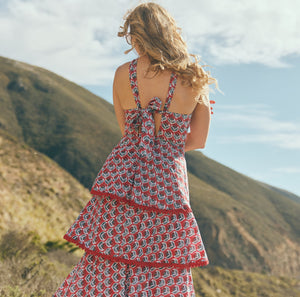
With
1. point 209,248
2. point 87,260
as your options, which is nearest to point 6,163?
point 209,248

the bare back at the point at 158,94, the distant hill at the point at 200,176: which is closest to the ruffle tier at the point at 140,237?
the bare back at the point at 158,94

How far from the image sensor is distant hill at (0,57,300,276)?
4159 centimetres

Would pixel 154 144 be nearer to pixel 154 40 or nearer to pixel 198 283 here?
pixel 154 40

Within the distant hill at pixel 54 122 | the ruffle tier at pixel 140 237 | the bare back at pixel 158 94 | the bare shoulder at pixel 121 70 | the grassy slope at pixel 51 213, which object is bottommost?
the grassy slope at pixel 51 213

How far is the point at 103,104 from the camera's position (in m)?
71.3

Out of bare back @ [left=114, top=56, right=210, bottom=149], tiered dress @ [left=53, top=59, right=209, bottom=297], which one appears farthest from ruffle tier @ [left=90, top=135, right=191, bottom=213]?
bare back @ [left=114, top=56, right=210, bottom=149]

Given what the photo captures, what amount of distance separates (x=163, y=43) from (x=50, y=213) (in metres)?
28.2

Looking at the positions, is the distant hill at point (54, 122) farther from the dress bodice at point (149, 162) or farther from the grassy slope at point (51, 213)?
the dress bodice at point (149, 162)

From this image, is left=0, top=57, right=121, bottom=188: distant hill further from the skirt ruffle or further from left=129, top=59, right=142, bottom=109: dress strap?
the skirt ruffle

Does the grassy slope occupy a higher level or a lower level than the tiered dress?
lower

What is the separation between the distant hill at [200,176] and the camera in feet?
136

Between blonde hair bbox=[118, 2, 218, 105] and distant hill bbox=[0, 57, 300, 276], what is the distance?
37450 millimetres

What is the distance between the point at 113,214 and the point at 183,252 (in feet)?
1.98

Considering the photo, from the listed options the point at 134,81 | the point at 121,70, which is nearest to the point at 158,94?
the point at 134,81
